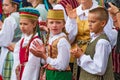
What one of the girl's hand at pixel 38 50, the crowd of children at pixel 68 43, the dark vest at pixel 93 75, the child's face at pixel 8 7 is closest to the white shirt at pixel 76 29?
the crowd of children at pixel 68 43

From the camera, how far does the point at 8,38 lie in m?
5.91

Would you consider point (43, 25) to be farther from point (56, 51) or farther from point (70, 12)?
point (56, 51)

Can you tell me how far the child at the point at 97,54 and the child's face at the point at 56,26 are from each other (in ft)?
1.80

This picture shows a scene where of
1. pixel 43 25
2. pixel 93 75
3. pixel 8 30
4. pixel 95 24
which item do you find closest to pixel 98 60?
pixel 93 75

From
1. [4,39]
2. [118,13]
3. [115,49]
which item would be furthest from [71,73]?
[4,39]

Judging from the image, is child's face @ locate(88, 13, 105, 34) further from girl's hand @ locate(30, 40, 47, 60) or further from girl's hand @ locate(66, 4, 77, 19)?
girl's hand @ locate(66, 4, 77, 19)

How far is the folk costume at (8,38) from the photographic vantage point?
5871 millimetres

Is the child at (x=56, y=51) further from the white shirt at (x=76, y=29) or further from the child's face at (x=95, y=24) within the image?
the child's face at (x=95, y=24)

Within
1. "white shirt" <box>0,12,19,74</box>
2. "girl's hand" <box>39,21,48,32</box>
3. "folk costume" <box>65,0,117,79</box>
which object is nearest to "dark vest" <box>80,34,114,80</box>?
"folk costume" <box>65,0,117,79</box>

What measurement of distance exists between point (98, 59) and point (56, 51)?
2.01ft

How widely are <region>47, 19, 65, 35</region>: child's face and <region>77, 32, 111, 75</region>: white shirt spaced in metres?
0.64

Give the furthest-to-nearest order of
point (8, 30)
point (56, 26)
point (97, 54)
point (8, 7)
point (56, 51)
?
point (8, 7), point (8, 30), point (56, 26), point (56, 51), point (97, 54)

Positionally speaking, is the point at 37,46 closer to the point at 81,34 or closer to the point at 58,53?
the point at 58,53

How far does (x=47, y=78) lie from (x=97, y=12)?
3.32 ft
